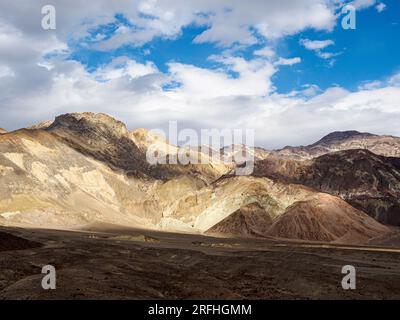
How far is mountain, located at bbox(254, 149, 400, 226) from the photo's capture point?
147 meters

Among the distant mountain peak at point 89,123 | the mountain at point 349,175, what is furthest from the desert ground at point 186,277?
the distant mountain peak at point 89,123

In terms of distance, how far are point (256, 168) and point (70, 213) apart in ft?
233

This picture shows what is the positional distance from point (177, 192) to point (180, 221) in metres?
30.3

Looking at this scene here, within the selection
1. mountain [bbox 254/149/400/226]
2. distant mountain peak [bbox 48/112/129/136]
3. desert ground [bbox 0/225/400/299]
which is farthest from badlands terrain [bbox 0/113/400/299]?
distant mountain peak [bbox 48/112/129/136]

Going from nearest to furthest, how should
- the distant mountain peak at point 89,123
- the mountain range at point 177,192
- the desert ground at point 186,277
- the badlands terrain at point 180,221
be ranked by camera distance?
the desert ground at point 186,277
the badlands terrain at point 180,221
the mountain range at point 177,192
the distant mountain peak at point 89,123

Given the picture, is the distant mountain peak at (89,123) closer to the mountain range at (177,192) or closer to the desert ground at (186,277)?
the mountain range at (177,192)

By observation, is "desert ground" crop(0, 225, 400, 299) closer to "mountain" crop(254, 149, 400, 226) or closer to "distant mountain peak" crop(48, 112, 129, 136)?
"mountain" crop(254, 149, 400, 226)

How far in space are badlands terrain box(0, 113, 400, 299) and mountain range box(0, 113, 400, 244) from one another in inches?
15.3

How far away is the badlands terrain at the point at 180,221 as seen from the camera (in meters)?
33.7

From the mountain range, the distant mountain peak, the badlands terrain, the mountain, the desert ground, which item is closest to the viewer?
the desert ground

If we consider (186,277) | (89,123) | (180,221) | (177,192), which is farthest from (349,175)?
(186,277)

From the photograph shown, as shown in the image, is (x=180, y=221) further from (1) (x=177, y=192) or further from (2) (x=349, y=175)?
(2) (x=349, y=175)

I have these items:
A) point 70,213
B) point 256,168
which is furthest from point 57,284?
point 256,168

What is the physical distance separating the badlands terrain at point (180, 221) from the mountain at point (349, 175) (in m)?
0.38
